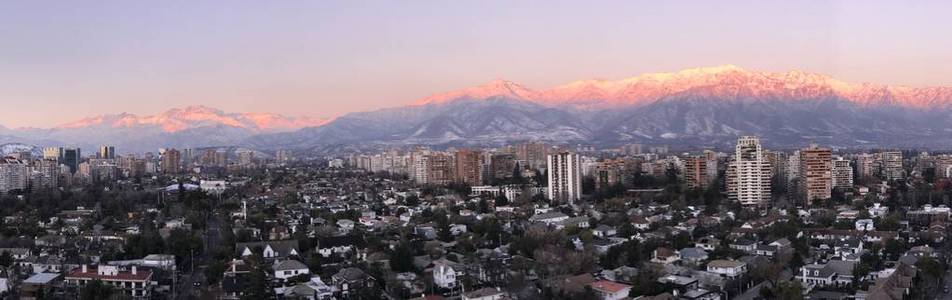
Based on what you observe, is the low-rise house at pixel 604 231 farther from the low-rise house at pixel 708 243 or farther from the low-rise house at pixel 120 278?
the low-rise house at pixel 120 278

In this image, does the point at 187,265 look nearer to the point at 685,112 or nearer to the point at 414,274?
the point at 414,274

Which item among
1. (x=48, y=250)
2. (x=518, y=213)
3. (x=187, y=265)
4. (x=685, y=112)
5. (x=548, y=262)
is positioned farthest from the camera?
(x=685, y=112)

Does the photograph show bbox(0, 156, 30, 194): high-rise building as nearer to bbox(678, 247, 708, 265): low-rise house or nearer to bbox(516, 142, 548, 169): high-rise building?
bbox(516, 142, 548, 169): high-rise building

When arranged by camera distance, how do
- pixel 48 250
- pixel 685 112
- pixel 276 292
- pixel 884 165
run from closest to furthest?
pixel 276 292
pixel 48 250
pixel 884 165
pixel 685 112

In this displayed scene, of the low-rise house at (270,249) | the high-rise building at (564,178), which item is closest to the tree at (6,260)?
the low-rise house at (270,249)

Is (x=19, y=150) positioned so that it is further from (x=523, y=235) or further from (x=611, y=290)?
(x=611, y=290)

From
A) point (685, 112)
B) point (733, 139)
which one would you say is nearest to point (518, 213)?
point (733, 139)

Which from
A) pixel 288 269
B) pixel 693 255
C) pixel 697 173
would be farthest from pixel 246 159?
pixel 693 255

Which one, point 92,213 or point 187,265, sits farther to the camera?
point 92,213
